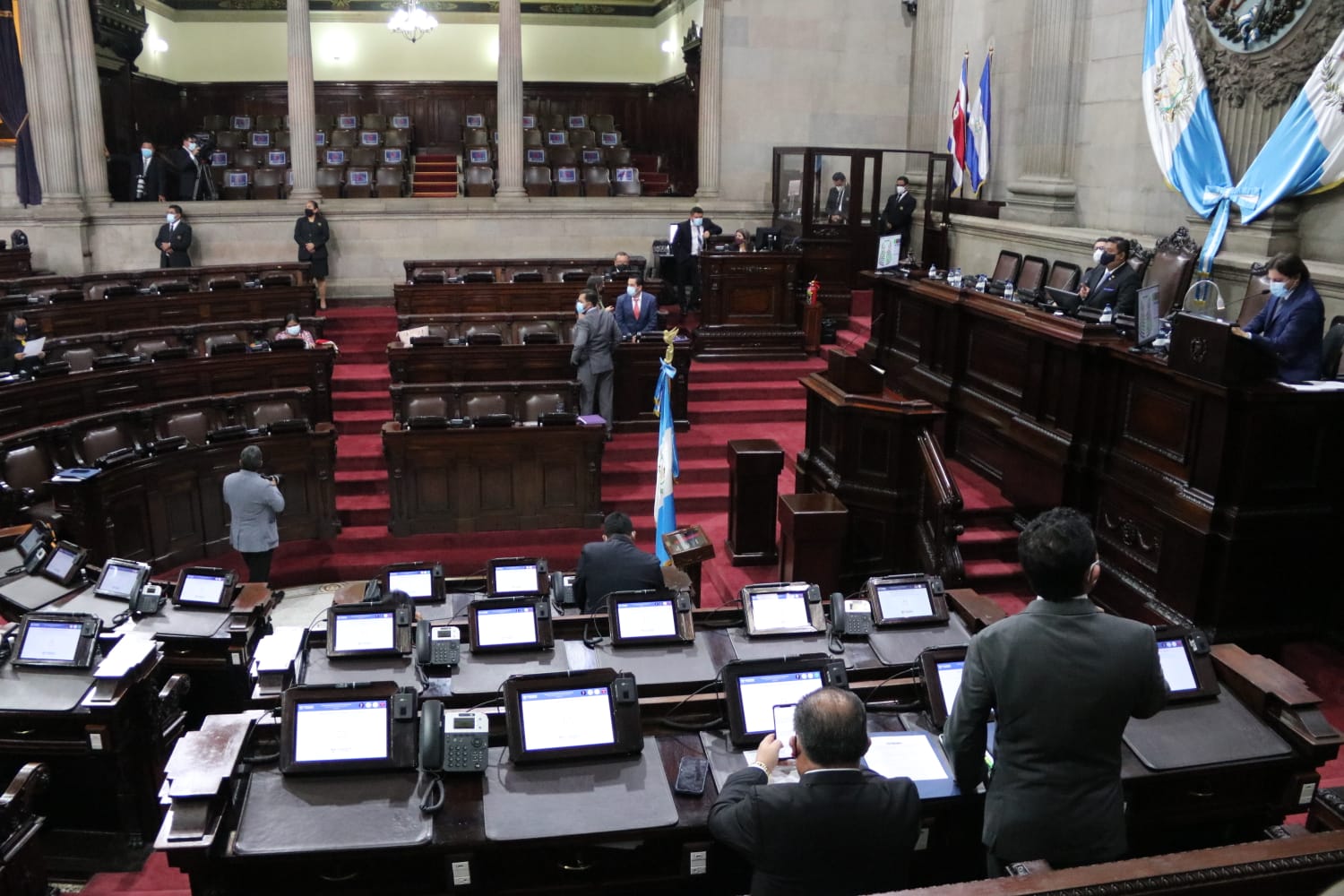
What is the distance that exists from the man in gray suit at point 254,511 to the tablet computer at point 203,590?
1.60 metres

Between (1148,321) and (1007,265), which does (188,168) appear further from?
(1148,321)

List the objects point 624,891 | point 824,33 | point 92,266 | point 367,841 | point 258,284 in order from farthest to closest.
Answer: point 824,33
point 92,266
point 258,284
point 624,891
point 367,841

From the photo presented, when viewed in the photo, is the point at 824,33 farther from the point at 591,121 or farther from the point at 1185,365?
the point at 1185,365

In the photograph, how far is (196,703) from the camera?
5.65m

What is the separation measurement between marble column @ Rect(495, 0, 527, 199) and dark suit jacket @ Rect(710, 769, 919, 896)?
13.3 meters

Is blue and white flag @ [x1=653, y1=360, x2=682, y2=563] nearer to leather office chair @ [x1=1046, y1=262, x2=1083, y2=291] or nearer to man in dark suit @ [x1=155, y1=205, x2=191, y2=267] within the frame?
leather office chair @ [x1=1046, y1=262, x2=1083, y2=291]

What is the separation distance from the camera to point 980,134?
40.6ft

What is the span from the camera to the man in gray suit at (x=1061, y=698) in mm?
2695

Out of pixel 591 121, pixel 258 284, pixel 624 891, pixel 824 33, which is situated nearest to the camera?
pixel 624 891

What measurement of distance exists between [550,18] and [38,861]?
59.7 ft

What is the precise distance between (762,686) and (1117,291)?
18.6 ft

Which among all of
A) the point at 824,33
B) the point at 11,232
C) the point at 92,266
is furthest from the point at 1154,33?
the point at 11,232

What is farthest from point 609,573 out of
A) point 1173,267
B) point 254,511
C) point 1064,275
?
point 1064,275

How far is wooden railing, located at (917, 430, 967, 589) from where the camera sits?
6.80 metres
